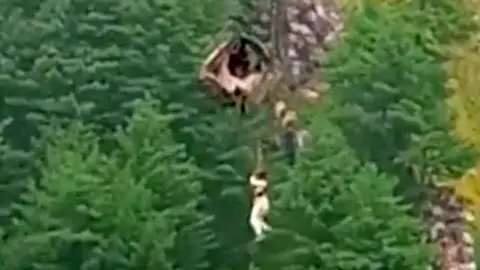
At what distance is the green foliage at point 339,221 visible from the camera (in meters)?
1.07

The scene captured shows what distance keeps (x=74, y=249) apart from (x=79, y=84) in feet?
0.48

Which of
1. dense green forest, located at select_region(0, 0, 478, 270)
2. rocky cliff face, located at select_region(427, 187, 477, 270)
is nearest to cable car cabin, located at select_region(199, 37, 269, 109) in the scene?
dense green forest, located at select_region(0, 0, 478, 270)

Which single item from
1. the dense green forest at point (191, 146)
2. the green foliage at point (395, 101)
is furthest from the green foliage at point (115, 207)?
the green foliage at point (395, 101)

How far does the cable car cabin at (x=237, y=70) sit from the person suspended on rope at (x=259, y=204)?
0.07 meters

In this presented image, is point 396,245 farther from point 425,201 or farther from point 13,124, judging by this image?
point 13,124

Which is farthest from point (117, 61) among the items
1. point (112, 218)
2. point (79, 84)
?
point (112, 218)

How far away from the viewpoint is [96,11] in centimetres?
112

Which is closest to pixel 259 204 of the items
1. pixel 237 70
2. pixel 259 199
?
pixel 259 199

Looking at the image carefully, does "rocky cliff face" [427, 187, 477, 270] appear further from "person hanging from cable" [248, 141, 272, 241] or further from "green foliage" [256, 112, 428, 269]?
"person hanging from cable" [248, 141, 272, 241]

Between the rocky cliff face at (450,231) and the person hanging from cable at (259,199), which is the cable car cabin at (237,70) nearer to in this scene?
the person hanging from cable at (259,199)

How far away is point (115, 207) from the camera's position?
1.06 m

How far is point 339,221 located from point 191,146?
0.47 ft

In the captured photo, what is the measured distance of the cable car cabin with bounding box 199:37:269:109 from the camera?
3.67 feet

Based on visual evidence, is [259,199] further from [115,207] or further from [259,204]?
[115,207]
